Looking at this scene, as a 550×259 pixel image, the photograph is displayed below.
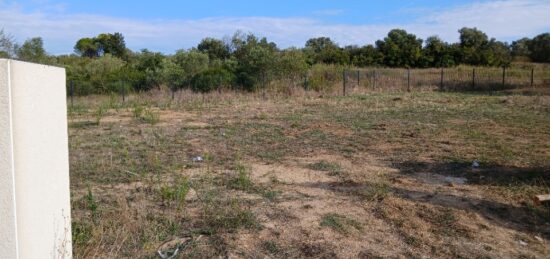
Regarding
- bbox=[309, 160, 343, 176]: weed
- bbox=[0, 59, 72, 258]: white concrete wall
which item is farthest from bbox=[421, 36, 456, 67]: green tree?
bbox=[0, 59, 72, 258]: white concrete wall

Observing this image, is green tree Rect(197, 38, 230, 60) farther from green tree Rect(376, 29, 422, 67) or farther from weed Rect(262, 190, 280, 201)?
weed Rect(262, 190, 280, 201)

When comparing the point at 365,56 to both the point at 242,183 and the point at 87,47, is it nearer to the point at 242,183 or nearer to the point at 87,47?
the point at 87,47

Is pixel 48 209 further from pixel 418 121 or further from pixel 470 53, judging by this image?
pixel 470 53

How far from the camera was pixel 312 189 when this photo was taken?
582cm

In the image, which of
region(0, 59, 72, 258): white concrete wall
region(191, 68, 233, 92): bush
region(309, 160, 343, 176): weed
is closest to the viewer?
region(0, 59, 72, 258): white concrete wall

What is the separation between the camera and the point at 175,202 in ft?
16.5

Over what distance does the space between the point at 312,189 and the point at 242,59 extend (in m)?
22.3

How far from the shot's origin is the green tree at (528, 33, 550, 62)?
1781 inches

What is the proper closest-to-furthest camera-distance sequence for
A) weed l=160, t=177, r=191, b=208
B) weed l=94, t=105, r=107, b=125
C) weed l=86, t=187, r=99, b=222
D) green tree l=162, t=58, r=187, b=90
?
weed l=86, t=187, r=99, b=222
weed l=160, t=177, r=191, b=208
weed l=94, t=105, r=107, b=125
green tree l=162, t=58, r=187, b=90

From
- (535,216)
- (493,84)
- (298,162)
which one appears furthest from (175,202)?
(493,84)

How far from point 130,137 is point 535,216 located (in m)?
7.43

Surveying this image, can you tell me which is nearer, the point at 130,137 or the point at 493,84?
the point at 130,137

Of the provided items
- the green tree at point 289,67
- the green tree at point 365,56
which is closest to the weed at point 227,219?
the green tree at point 289,67

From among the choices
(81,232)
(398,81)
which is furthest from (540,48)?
(81,232)
